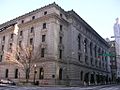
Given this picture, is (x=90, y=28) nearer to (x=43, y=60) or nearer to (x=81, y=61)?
(x=81, y=61)

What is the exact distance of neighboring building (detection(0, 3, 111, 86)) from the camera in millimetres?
37500

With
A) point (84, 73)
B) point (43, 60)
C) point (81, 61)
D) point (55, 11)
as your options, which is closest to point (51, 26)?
point (55, 11)

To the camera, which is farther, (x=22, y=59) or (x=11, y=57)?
(x=11, y=57)

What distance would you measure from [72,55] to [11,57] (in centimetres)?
1590

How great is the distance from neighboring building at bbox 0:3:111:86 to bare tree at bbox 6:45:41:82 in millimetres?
1290

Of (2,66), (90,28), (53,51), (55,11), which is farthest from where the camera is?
(90,28)

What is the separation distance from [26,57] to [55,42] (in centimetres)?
799

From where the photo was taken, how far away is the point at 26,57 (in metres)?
40.3

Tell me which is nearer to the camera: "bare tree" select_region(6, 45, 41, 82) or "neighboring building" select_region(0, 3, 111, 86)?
"neighboring building" select_region(0, 3, 111, 86)

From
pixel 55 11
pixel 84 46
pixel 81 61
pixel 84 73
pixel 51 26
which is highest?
pixel 55 11

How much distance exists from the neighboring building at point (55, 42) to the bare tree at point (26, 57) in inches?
50.8

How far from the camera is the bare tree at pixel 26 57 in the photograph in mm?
39144

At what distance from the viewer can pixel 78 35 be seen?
4666 cm

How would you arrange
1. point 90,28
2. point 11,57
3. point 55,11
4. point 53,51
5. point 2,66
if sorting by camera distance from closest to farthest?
point 53,51 < point 55,11 < point 11,57 < point 2,66 < point 90,28
